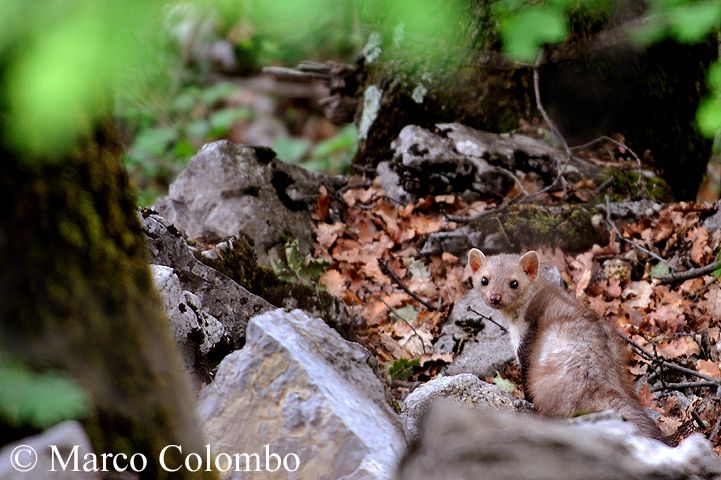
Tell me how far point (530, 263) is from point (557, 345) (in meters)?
1.08

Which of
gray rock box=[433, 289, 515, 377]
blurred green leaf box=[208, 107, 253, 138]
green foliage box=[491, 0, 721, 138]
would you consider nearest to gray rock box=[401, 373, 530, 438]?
gray rock box=[433, 289, 515, 377]

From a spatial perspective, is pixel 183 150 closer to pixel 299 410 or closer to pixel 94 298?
pixel 299 410

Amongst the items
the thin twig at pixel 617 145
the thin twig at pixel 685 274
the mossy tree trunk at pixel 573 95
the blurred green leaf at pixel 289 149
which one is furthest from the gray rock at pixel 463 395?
the blurred green leaf at pixel 289 149

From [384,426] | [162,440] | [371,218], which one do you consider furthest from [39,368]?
[371,218]

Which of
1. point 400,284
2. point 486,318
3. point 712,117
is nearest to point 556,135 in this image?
point 400,284

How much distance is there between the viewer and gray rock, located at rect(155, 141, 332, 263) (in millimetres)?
8812

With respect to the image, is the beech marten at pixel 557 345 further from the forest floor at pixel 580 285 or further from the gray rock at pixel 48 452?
the gray rock at pixel 48 452

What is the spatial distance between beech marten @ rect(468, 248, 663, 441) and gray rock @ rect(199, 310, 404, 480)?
1.83 meters

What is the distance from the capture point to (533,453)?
Result: 11.7 ft

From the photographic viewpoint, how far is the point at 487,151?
988cm

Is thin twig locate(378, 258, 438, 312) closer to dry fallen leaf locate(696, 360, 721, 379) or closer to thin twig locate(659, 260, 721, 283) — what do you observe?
thin twig locate(659, 260, 721, 283)

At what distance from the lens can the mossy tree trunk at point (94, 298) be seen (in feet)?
9.05

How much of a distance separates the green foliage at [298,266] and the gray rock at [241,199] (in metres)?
0.12

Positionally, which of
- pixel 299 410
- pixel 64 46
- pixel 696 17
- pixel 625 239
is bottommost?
pixel 299 410
